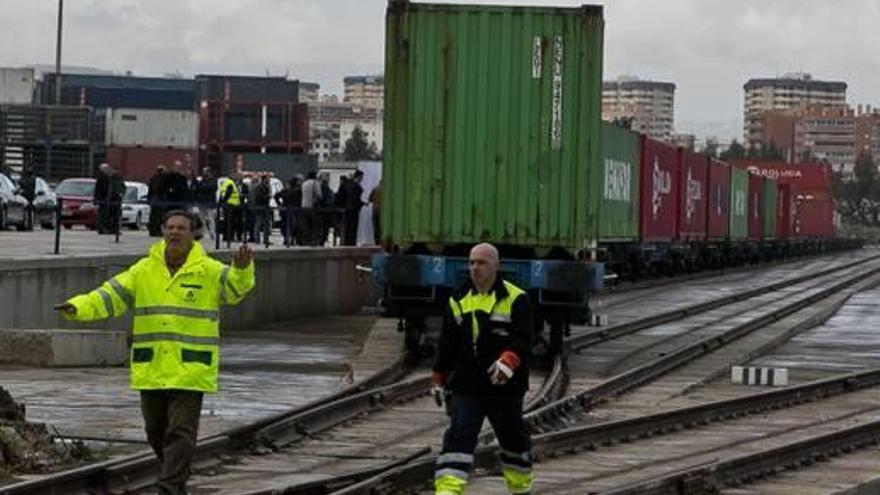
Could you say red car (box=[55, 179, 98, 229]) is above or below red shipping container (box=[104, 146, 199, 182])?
below

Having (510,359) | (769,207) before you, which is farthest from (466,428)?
(769,207)

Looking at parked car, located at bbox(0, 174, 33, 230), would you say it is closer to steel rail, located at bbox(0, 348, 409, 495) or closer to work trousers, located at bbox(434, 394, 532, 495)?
steel rail, located at bbox(0, 348, 409, 495)

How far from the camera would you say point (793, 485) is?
42.0 ft

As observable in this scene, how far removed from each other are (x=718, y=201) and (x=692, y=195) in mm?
6398

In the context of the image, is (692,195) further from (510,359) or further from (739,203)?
(510,359)

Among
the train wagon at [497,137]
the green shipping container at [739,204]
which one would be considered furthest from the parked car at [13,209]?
the green shipping container at [739,204]

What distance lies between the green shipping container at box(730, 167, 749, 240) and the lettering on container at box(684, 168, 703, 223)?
24.8 ft

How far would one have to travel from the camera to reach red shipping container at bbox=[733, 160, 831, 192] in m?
89.8

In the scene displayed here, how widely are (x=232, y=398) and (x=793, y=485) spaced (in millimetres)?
5954

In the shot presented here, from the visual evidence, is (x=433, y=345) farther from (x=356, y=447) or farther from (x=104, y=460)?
(x=104, y=460)

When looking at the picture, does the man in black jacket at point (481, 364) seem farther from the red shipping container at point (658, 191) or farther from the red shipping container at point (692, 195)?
the red shipping container at point (692, 195)

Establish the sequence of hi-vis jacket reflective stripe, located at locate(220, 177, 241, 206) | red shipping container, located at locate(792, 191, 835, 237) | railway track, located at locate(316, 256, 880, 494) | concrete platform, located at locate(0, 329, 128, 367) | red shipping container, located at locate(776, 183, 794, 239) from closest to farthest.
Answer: railway track, located at locate(316, 256, 880, 494) → concrete platform, located at locate(0, 329, 128, 367) → hi-vis jacket reflective stripe, located at locate(220, 177, 241, 206) → red shipping container, located at locate(776, 183, 794, 239) → red shipping container, located at locate(792, 191, 835, 237)

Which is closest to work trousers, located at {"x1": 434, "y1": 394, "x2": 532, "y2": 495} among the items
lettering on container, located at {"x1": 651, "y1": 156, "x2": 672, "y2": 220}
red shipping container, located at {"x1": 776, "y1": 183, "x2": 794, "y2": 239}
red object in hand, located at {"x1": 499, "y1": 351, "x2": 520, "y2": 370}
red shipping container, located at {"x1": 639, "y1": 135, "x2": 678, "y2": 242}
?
→ red object in hand, located at {"x1": 499, "y1": 351, "x2": 520, "y2": 370}

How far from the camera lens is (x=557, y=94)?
67.6 ft
